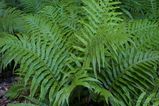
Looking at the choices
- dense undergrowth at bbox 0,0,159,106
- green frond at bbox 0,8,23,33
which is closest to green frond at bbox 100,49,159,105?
dense undergrowth at bbox 0,0,159,106

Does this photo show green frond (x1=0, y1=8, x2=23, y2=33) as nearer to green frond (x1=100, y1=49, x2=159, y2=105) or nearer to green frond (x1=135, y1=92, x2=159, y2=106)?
green frond (x1=100, y1=49, x2=159, y2=105)

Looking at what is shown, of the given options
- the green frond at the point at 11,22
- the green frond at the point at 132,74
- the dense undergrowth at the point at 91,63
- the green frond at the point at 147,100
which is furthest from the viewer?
the green frond at the point at 11,22

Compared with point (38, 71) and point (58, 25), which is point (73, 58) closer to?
point (38, 71)

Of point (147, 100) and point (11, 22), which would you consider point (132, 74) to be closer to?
point (147, 100)

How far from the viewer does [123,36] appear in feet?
10.9

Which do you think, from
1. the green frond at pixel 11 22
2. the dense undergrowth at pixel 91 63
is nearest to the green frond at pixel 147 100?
the dense undergrowth at pixel 91 63

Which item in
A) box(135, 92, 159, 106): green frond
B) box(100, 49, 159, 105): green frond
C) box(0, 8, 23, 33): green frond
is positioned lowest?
box(135, 92, 159, 106): green frond

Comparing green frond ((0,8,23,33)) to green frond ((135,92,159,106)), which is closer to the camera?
green frond ((135,92,159,106))

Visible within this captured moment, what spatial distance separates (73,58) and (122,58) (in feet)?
1.63

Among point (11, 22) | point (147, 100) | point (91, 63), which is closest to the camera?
point (147, 100)

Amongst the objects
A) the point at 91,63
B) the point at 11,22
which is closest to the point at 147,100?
the point at 91,63

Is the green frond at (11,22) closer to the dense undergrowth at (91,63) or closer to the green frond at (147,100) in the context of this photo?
the dense undergrowth at (91,63)

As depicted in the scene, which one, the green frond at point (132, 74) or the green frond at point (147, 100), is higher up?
the green frond at point (132, 74)

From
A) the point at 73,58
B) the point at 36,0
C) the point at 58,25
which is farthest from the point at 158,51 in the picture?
the point at 36,0
